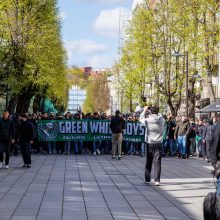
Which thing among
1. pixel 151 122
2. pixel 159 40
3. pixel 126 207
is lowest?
pixel 126 207

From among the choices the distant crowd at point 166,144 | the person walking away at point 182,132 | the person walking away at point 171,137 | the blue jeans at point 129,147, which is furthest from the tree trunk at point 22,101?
the person walking away at point 182,132

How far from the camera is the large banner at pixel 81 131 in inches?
1219

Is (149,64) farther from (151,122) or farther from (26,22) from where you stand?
→ (151,122)

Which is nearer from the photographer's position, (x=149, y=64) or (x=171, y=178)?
(x=171, y=178)

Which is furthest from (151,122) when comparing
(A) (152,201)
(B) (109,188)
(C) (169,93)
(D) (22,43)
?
(C) (169,93)

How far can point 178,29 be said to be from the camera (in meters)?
46.6

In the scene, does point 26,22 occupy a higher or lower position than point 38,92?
higher

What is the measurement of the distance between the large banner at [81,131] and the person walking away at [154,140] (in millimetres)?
14528

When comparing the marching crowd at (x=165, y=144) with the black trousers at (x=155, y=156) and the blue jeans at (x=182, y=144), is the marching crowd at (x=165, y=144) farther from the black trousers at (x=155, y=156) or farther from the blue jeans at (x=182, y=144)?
the black trousers at (x=155, y=156)

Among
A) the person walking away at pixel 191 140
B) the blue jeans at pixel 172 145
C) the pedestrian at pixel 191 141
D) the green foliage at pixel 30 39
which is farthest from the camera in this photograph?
the green foliage at pixel 30 39

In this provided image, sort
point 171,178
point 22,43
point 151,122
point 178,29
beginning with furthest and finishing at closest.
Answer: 1. point 178,29
2. point 22,43
3. point 171,178
4. point 151,122

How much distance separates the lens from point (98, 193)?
Answer: 13945 millimetres

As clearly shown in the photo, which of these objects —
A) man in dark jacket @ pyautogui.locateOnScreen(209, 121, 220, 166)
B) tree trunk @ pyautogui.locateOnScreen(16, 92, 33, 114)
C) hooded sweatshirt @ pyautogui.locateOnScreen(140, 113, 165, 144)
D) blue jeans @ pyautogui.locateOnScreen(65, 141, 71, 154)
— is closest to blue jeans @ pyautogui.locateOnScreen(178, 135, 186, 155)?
blue jeans @ pyautogui.locateOnScreen(65, 141, 71, 154)

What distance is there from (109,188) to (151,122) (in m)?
2.15
